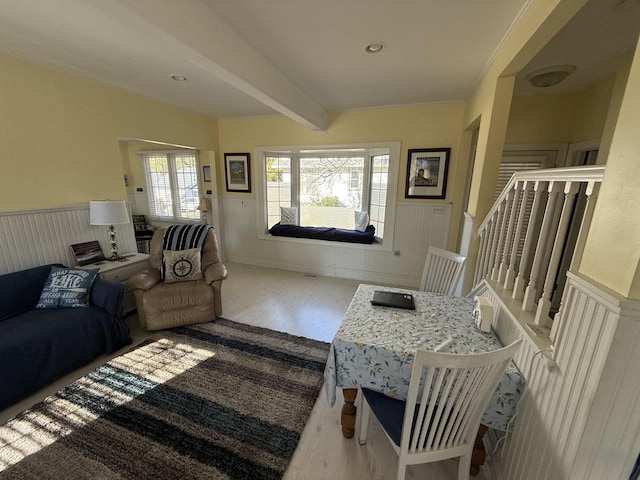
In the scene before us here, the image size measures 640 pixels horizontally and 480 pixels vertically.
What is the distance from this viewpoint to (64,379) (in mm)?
1948

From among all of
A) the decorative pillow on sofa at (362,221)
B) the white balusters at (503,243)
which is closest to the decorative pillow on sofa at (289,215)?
the decorative pillow on sofa at (362,221)

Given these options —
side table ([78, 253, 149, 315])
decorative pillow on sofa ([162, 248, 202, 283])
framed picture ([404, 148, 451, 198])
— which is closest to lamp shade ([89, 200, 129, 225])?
side table ([78, 253, 149, 315])

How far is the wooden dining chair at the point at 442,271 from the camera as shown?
2.09m

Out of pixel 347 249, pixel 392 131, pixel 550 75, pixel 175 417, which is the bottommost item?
pixel 175 417

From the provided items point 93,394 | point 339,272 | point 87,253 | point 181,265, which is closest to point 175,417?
point 93,394

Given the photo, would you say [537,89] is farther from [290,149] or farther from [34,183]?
[34,183]

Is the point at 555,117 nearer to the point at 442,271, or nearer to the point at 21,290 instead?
the point at 442,271

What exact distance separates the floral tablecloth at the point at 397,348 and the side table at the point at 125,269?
97.2 inches

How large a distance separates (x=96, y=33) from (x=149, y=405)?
8.35ft

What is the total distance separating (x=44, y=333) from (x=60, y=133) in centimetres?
182

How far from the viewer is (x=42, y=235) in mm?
2348

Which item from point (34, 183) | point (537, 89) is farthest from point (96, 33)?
point (537, 89)

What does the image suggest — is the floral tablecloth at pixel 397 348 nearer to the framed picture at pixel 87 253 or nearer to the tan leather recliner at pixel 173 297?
the tan leather recliner at pixel 173 297

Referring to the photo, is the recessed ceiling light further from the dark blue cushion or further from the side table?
the side table
